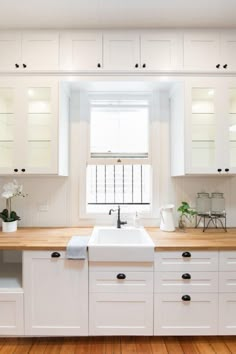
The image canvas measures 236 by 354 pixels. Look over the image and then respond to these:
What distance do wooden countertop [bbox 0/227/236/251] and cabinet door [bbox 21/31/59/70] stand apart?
5.17 feet

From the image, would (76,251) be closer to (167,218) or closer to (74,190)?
(74,190)

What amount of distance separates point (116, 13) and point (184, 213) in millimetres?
2019

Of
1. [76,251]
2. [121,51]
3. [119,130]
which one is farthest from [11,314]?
[121,51]

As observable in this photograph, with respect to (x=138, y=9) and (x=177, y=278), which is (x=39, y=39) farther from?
(x=177, y=278)

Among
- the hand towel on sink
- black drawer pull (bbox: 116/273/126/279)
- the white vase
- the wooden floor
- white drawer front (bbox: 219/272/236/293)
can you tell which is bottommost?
the wooden floor

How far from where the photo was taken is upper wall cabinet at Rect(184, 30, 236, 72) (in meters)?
2.25

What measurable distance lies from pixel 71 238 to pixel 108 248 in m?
0.40

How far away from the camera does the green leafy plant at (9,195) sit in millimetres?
2355

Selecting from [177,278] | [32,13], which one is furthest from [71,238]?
[32,13]

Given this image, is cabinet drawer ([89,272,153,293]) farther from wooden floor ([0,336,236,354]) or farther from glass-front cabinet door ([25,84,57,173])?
glass-front cabinet door ([25,84,57,173])

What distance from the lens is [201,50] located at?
7.44 ft

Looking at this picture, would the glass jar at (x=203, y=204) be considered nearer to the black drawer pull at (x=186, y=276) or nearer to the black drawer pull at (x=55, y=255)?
the black drawer pull at (x=186, y=276)

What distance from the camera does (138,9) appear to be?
2.06 meters

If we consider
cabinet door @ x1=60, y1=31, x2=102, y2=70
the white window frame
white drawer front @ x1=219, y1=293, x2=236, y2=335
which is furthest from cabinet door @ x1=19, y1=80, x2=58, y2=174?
white drawer front @ x1=219, y1=293, x2=236, y2=335
